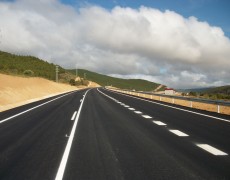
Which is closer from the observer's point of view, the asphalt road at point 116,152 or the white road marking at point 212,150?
the asphalt road at point 116,152

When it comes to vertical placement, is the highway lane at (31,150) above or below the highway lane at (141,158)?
below

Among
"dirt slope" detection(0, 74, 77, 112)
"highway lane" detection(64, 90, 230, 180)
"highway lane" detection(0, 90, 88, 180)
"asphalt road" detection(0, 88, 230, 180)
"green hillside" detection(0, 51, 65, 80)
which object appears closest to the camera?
"highway lane" detection(64, 90, 230, 180)

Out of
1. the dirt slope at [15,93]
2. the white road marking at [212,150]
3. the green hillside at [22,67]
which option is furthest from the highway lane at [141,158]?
the green hillside at [22,67]

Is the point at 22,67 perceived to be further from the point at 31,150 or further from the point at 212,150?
the point at 212,150

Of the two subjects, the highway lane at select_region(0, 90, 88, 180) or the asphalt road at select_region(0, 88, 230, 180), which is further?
the highway lane at select_region(0, 90, 88, 180)

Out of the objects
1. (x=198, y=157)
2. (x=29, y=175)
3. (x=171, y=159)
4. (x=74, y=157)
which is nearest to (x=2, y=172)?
(x=29, y=175)

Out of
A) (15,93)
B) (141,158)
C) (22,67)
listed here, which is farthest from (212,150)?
(22,67)

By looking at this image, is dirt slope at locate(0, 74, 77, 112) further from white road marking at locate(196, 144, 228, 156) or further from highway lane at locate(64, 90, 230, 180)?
white road marking at locate(196, 144, 228, 156)

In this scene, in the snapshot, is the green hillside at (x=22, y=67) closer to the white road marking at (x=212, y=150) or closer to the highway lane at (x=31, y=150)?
the highway lane at (x=31, y=150)

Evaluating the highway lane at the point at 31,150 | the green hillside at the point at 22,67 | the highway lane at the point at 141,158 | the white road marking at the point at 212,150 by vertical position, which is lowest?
the highway lane at the point at 31,150

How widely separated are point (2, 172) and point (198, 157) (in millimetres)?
4079

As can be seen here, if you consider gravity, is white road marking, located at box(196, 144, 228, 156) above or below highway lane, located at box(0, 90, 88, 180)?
above

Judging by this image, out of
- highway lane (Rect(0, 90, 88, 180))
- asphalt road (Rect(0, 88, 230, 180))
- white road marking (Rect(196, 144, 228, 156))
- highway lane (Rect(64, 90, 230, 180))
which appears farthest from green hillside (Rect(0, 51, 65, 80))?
white road marking (Rect(196, 144, 228, 156))

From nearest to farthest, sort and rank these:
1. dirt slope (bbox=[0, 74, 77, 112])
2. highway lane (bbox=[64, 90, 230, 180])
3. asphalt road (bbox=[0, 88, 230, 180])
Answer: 1. highway lane (bbox=[64, 90, 230, 180])
2. asphalt road (bbox=[0, 88, 230, 180])
3. dirt slope (bbox=[0, 74, 77, 112])
